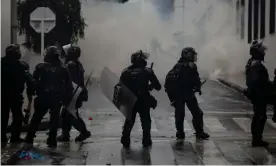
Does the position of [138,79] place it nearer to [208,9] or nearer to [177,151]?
[177,151]

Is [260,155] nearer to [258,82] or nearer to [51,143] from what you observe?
[258,82]

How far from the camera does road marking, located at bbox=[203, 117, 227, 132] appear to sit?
14094 millimetres

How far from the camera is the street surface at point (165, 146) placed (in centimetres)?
959

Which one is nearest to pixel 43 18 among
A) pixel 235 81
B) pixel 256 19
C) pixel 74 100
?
pixel 74 100

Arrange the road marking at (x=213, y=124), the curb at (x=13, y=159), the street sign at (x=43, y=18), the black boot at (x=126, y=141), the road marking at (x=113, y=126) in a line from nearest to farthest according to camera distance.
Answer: the curb at (x=13, y=159) < the black boot at (x=126, y=141) < the road marking at (x=113, y=126) < the road marking at (x=213, y=124) < the street sign at (x=43, y=18)

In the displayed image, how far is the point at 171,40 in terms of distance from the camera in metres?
38.8

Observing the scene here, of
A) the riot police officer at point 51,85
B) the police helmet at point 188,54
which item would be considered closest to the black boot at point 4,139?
the riot police officer at point 51,85

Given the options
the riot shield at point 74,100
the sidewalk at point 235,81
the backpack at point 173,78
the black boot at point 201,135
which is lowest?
the sidewalk at point 235,81

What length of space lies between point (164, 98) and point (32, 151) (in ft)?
42.3

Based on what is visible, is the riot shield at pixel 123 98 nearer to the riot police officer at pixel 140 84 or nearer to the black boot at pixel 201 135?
the riot police officer at pixel 140 84

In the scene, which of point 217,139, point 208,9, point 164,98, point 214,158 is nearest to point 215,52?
point 208,9

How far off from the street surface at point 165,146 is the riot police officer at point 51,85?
0.57 metres

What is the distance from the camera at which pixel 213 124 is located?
49.3 feet

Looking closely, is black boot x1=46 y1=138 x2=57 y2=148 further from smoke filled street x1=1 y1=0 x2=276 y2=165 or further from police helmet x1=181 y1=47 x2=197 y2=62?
police helmet x1=181 y1=47 x2=197 y2=62
